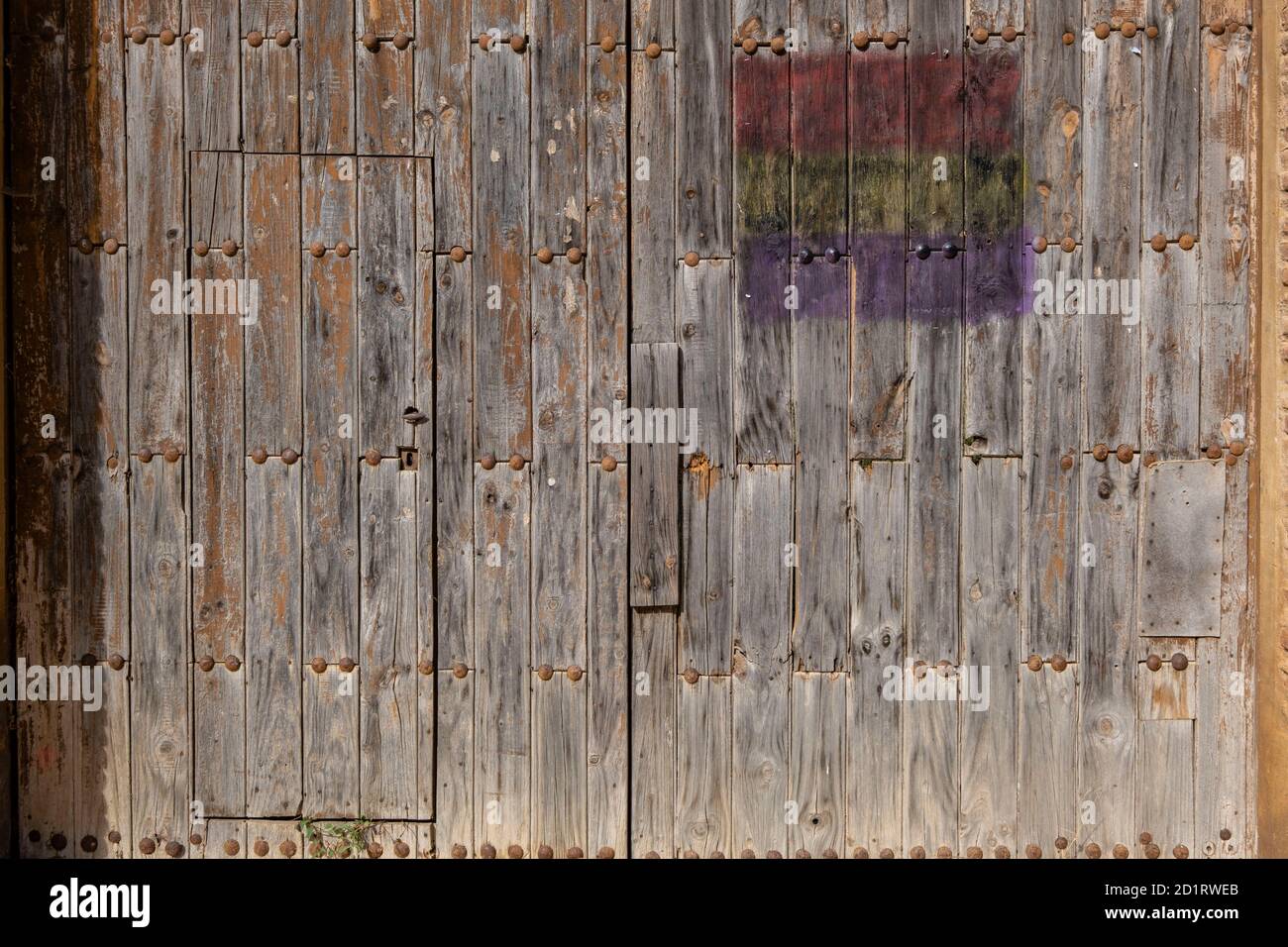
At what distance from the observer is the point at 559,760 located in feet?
8.50

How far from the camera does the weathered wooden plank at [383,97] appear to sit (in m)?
2.52

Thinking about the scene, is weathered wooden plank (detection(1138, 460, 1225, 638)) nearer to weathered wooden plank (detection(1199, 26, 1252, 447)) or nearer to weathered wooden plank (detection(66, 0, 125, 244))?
weathered wooden plank (detection(1199, 26, 1252, 447))

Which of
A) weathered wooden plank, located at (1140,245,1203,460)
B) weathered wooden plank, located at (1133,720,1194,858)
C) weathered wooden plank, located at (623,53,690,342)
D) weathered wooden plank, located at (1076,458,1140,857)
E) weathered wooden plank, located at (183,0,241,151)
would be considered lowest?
weathered wooden plank, located at (1133,720,1194,858)

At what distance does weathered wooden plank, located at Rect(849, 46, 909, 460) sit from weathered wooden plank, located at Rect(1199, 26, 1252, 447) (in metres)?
0.74

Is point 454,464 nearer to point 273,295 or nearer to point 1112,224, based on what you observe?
point 273,295

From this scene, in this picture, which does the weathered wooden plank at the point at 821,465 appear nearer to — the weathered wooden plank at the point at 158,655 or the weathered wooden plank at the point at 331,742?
the weathered wooden plank at the point at 331,742

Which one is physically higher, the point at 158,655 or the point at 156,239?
the point at 156,239

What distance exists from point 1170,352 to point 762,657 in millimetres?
1270

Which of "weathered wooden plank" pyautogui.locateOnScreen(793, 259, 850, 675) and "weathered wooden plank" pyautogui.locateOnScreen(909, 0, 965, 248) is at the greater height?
"weathered wooden plank" pyautogui.locateOnScreen(909, 0, 965, 248)

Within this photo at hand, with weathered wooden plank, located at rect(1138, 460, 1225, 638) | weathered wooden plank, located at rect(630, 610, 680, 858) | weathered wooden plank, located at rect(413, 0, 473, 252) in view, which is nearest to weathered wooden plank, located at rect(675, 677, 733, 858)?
weathered wooden plank, located at rect(630, 610, 680, 858)

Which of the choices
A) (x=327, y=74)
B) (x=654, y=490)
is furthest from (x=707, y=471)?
(x=327, y=74)

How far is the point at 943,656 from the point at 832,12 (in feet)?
5.34

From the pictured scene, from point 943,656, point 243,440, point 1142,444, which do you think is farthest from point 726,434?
point 243,440

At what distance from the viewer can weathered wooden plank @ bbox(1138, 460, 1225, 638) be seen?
254 cm
